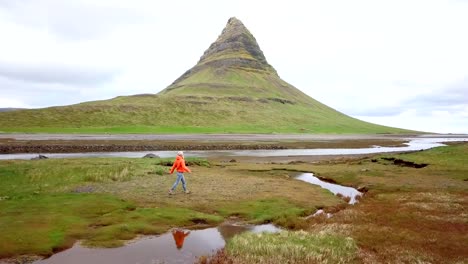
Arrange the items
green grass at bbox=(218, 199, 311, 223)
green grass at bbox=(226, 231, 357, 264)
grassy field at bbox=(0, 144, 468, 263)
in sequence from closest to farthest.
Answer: green grass at bbox=(226, 231, 357, 264) → grassy field at bbox=(0, 144, 468, 263) → green grass at bbox=(218, 199, 311, 223)

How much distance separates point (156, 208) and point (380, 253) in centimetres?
1556

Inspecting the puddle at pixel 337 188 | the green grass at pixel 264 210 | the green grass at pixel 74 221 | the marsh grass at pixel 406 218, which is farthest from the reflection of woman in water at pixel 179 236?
the puddle at pixel 337 188

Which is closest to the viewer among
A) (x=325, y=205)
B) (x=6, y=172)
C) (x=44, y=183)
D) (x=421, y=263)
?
(x=421, y=263)

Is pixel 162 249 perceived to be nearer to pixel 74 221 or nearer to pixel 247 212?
pixel 74 221

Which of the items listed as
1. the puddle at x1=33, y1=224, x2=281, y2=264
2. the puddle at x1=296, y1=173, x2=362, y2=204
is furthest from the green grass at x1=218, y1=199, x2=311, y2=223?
the puddle at x1=296, y1=173, x2=362, y2=204

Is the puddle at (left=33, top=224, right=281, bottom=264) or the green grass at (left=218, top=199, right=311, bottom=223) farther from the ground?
the green grass at (left=218, top=199, right=311, bottom=223)

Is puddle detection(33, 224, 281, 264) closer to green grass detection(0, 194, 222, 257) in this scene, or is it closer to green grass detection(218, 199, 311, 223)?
green grass detection(0, 194, 222, 257)

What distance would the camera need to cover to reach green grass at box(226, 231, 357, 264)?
1658 centimetres

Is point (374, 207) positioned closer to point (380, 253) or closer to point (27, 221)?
point (380, 253)

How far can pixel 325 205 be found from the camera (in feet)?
104

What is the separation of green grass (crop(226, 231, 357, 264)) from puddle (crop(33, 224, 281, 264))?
73.9 inches

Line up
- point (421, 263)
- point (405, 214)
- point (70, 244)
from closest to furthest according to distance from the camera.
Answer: point (421, 263)
point (70, 244)
point (405, 214)

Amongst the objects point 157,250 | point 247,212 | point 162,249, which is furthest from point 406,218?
point 157,250

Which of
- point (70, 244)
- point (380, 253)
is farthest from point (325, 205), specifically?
point (70, 244)
